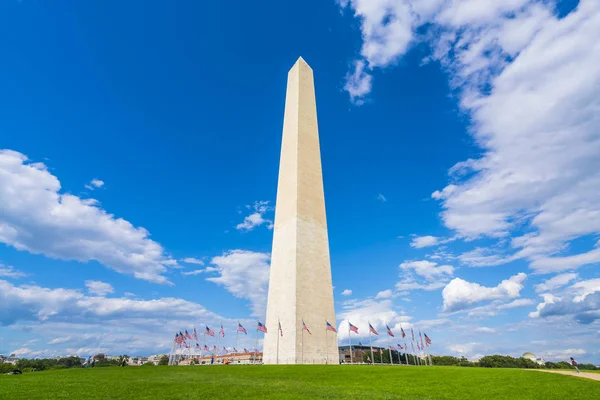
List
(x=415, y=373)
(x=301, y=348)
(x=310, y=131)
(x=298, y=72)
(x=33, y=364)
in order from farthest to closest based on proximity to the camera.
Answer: (x=33, y=364), (x=298, y=72), (x=310, y=131), (x=301, y=348), (x=415, y=373)

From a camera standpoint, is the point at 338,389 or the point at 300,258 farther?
the point at 300,258

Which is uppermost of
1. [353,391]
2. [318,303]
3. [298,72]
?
[298,72]

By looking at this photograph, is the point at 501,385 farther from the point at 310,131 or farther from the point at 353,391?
the point at 310,131

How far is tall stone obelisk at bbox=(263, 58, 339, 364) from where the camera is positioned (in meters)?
31.5

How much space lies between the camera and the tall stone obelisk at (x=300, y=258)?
31547mm

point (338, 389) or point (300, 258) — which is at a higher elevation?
point (300, 258)

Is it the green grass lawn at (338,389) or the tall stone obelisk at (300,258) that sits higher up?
the tall stone obelisk at (300,258)

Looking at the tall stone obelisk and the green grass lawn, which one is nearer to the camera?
the green grass lawn

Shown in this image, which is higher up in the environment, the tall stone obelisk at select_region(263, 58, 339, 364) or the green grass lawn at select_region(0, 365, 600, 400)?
the tall stone obelisk at select_region(263, 58, 339, 364)

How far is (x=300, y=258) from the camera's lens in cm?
3356

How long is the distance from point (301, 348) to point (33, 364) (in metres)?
60.4

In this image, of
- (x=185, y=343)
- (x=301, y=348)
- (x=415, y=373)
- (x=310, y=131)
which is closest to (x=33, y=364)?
(x=185, y=343)

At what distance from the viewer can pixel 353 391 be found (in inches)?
566

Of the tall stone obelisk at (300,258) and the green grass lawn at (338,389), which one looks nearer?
the green grass lawn at (338,389)
